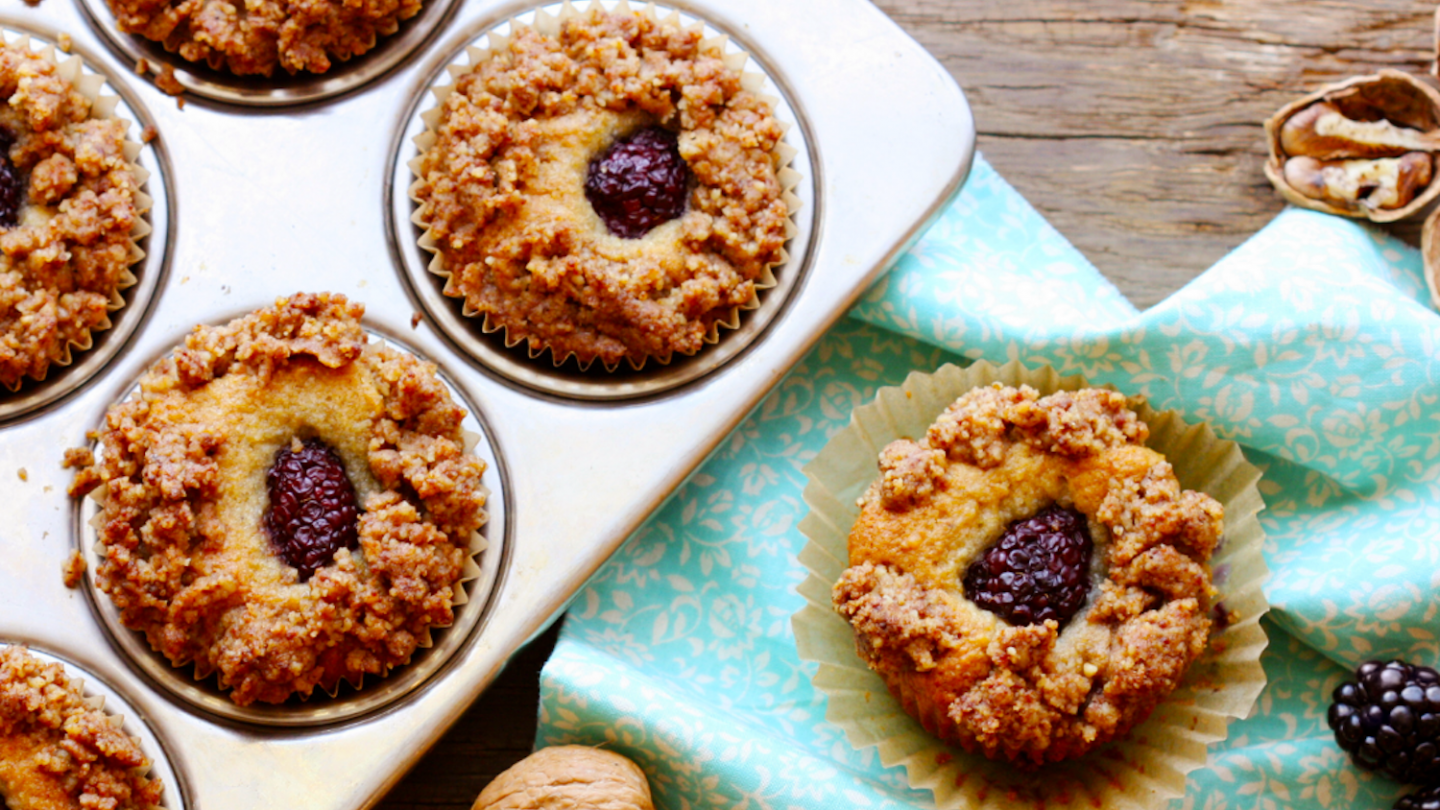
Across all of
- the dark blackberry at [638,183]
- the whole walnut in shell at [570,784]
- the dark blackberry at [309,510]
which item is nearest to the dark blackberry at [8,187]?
the dark blackberry at [309,510]

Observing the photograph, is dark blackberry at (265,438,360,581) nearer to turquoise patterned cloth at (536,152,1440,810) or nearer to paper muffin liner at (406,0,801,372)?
paper muffin liner at (406,0,801,372)

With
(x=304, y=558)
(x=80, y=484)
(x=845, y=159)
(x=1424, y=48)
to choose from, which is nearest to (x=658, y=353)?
(x=845, y=159)

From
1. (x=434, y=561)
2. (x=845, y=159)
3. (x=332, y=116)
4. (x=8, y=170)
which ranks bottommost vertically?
(x=434, y=561)

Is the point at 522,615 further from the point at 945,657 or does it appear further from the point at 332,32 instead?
the point at 332,32

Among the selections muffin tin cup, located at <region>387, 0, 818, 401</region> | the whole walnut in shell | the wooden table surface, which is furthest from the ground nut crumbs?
the wooden table surface

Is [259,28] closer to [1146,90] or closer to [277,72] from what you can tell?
[277,72]
